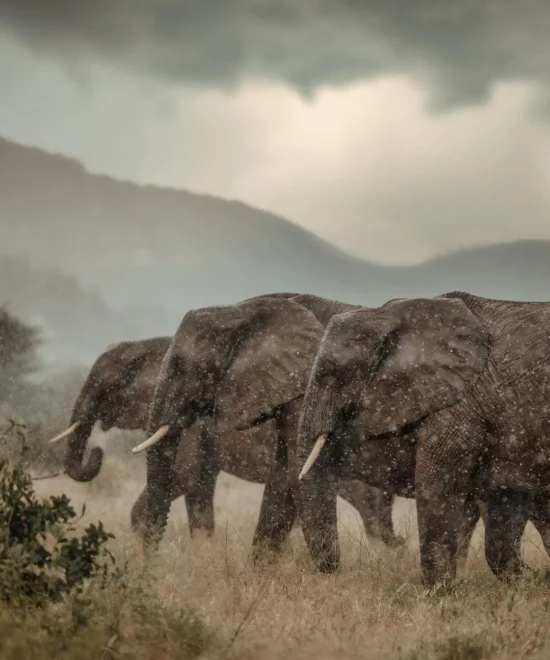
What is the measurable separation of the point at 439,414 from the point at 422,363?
1.44ft

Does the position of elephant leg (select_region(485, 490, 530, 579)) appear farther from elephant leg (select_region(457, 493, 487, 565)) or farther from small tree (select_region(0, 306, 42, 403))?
small tree (select_region(0, 306, 42, 403))

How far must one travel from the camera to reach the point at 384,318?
8.34 m

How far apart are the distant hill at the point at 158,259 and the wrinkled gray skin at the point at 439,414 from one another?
176ft

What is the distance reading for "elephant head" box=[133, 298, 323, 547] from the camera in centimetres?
951

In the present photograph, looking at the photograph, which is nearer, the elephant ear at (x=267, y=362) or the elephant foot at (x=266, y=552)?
the elephant foot at (x=266, y=552)

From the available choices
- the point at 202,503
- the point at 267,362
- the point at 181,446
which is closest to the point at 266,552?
the point at 267,362

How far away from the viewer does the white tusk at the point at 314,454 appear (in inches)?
309

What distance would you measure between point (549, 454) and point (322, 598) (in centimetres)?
197

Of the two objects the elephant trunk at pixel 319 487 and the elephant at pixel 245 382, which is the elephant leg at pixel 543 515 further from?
the elephant trunk at pixel 319 487

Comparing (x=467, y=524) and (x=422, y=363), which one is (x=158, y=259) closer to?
(x=467, y=524)

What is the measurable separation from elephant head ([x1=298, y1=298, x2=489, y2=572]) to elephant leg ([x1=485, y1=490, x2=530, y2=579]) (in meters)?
1.19

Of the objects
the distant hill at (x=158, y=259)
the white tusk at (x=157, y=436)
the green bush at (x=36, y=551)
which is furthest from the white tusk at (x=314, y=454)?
the distant hill at (x=158, y=259)

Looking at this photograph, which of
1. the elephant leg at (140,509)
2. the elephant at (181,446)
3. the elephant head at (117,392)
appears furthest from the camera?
the elephant head at (117,392)

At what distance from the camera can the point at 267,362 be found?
9.61m
